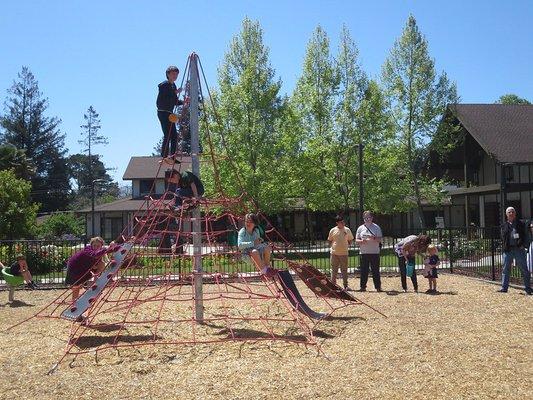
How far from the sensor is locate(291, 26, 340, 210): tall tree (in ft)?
82.2

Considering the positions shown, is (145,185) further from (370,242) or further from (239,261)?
(370,242)

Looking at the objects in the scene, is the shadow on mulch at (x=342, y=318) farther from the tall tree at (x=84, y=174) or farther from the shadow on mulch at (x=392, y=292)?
the tall tree at (x=84, y=174)

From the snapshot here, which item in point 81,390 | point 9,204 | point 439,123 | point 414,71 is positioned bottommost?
point 81,390

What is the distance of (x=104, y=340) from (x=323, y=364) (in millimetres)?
3098

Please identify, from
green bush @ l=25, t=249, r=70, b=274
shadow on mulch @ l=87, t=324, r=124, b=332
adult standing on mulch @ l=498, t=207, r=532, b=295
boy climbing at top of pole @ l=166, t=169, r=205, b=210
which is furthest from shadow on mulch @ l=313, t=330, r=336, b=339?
green bush @ l=25, t=249, r=70, b=274

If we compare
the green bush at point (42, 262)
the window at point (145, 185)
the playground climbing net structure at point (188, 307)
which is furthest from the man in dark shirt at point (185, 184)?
the window at point (145, 185)

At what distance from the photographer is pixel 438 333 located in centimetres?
712

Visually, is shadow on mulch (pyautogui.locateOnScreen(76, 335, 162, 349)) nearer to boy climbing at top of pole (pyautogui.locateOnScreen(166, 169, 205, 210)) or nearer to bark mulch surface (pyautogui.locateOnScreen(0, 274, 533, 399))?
bark mulch surface (pyautogui.locateOnScreen(0, 274, 533, 399))

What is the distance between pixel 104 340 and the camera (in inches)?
286

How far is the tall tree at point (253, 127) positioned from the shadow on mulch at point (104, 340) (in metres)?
16.6

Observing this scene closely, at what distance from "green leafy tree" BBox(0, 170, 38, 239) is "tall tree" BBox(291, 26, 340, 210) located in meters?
11.7

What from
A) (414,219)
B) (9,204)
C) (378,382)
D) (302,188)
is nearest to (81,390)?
(378,382)

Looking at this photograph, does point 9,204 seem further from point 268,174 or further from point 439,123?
point 439,123

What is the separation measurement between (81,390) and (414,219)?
116 ft
